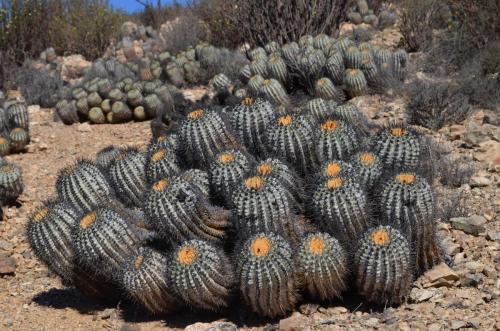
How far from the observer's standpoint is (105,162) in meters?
5.75

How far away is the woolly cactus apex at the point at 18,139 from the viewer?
897 cm

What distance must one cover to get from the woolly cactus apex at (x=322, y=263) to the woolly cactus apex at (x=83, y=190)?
5.54 ft

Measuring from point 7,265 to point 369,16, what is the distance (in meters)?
8.72

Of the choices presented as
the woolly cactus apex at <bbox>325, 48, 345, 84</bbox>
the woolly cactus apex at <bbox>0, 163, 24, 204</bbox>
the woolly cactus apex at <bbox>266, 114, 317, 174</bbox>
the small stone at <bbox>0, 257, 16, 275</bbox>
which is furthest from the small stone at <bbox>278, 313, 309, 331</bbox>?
the woolly cactus apex at <bbox>325, 48, 345, 84</bbox>

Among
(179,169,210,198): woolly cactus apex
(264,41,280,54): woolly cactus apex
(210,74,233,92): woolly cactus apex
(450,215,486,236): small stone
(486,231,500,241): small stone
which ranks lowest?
(486,231,500,241): small stone

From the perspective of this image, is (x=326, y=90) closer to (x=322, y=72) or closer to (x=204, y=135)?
(x=322, y=72)

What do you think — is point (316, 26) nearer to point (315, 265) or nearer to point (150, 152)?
A: point (150, 152)

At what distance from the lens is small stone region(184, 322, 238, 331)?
4191mm

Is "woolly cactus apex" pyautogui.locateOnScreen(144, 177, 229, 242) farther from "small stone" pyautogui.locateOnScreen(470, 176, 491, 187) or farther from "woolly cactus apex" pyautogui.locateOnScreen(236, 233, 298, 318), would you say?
"small stone" pyautogui.locateOnScreen(470, 176, 491, 187)

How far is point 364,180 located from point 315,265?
0.82 metres

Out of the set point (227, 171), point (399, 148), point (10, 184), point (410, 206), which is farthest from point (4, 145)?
point (410, 206)

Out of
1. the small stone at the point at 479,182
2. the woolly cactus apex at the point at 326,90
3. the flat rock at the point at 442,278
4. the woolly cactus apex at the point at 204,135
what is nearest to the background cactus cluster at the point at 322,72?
the woolly cactus apex at the point at 326,90

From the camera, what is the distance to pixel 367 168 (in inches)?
185

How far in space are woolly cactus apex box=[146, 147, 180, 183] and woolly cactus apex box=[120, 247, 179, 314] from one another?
0.66m
